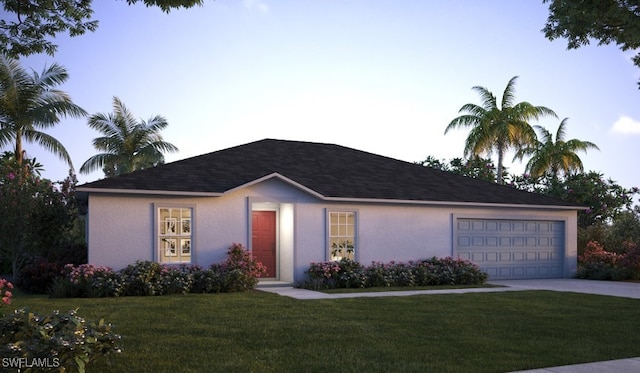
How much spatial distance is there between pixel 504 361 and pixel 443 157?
28.4 metres

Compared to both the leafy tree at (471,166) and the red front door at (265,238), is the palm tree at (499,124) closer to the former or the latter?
the leafy tree at (471,166)

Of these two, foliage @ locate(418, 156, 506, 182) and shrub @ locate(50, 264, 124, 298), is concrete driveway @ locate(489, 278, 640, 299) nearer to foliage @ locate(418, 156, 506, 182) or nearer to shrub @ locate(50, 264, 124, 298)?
shrub @ locate(50, 264, 124, 298)

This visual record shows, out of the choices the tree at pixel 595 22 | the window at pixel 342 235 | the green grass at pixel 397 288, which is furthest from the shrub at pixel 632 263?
the tree at pixel 595 22

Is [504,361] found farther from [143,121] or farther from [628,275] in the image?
[143,121]

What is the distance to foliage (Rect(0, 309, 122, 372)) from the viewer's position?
20.1 ft

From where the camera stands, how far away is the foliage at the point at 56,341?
614 centimetres

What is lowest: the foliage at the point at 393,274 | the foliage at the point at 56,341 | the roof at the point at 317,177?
the foliage at the point at 393,274

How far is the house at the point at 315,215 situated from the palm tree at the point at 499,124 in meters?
11.8

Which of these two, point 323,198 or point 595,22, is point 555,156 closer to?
point 323,198

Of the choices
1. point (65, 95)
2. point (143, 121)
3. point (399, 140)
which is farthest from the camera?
point (143, 121)

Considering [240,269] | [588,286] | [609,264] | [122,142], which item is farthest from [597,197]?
[122,142]

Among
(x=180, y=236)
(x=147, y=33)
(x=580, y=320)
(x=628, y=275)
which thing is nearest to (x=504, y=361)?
(x=580, y=320)

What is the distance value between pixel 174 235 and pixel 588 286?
12101 millimetres

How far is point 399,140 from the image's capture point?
25734 millimetres
